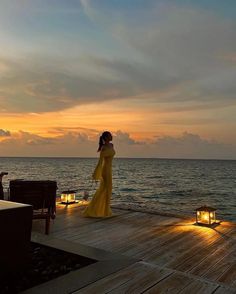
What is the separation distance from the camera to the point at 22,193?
17.0 feet

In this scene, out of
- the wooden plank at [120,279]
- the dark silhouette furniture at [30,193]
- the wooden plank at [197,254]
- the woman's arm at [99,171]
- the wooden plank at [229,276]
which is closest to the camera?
the wooden plank at [120,279]

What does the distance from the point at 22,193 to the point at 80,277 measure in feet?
8.87

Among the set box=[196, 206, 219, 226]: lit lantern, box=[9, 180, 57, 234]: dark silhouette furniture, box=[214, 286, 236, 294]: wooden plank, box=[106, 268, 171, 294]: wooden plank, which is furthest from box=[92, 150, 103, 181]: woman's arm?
box=[214, 286, 236, 294]: wooden plank

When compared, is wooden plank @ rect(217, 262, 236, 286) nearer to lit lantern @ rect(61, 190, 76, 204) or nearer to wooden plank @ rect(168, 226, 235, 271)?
wooden plank @ rect(168, 226, 235, 271)

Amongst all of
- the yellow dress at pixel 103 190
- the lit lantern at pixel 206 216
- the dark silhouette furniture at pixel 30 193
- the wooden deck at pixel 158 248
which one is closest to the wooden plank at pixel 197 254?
the wooden deck at pixel 158 248

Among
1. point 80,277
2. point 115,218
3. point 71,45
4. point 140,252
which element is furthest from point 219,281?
point 71,45

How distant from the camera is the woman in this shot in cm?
621

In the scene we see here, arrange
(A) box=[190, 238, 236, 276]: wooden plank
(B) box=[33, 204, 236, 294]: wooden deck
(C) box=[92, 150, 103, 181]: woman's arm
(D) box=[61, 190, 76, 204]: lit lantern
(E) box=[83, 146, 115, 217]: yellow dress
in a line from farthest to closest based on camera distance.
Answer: (D) box=[61, 190, 76, 204]: lit lantern
(C) box=[92, 150, 103, 181]: woman's arm
(E) box=[83, 146, 115, 217]: yellow dress
(A) box=[190, 238, 236, 276]: wooden plank
(B) box=[33, 204, 236, 294]: wooden deck

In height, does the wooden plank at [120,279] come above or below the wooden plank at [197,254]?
above

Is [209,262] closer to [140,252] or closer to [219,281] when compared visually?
[219,281]

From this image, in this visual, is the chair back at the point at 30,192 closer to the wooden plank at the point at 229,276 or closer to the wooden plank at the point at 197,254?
the wooden plank at the point at 197,254

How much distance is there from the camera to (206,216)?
18.2 feet

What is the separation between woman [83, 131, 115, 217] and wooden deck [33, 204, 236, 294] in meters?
0.30

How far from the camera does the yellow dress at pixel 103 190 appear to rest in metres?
6.19
